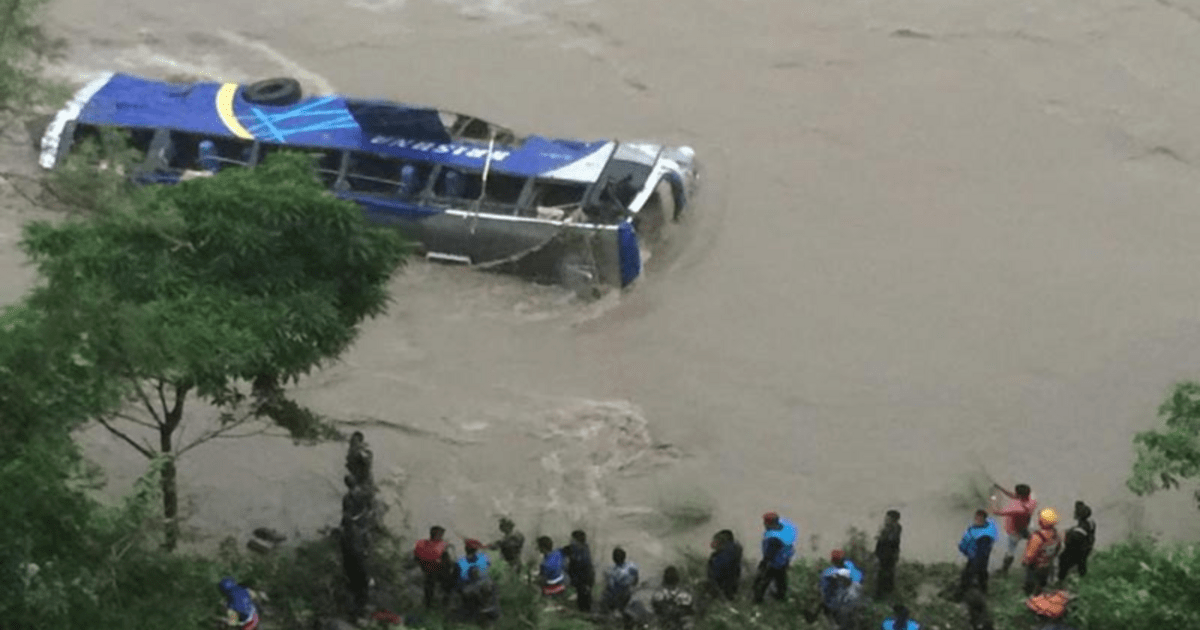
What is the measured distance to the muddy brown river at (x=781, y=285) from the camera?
16984 millimetres

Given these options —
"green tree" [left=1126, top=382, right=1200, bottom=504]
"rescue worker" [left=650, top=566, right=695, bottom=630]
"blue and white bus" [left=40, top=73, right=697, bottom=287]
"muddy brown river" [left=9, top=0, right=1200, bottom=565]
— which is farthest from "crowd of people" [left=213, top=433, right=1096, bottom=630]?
"blue and white bus" [left=40, top=73, right=697, bottom=287]

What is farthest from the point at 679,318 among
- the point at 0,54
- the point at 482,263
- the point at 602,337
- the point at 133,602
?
the point at 133,602

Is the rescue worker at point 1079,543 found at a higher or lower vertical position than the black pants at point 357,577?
higher

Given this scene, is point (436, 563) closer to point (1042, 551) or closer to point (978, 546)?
point (978, 546)

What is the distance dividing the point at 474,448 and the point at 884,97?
8.55m

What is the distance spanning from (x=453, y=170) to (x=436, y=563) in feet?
21.5

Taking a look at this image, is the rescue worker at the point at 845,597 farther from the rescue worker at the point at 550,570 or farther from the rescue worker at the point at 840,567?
the rescue worker at the point at 550,570

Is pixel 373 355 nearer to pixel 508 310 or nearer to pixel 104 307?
pixel 508 310

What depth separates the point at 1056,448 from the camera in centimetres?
1762

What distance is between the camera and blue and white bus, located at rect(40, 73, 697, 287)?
755 inches

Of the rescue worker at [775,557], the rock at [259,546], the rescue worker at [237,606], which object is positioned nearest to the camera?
the rescue worker at [237,606]

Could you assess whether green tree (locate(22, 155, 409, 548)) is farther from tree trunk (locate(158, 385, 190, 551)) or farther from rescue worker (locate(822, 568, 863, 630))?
rescue worker (locate(822, 568, 863, 630))

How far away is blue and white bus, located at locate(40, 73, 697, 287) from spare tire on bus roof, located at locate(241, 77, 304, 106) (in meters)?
0.38

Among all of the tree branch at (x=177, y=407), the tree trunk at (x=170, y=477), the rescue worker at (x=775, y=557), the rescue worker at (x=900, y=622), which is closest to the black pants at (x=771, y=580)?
the rescue worker at (x=775, y=557)
